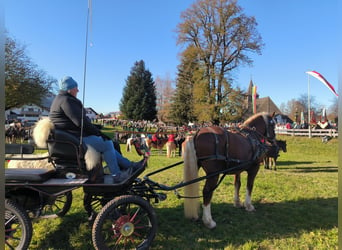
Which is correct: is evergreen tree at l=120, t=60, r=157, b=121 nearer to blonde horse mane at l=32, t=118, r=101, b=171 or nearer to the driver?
the driver

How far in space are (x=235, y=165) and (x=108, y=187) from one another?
2148 millimetres

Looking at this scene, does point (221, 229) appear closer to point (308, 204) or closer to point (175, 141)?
point (308, 204)

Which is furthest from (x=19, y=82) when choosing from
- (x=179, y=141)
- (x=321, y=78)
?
(x=321, y=78)

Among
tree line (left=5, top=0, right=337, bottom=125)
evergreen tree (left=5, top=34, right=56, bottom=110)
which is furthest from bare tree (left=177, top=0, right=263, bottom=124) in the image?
evergreen tree (left=5, top=34, right=56, bottom=110)

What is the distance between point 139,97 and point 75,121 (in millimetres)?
34268

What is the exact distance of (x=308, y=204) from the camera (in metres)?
4.54

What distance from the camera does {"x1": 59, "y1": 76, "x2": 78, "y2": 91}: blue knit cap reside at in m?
2.80

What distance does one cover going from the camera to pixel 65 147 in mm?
2678

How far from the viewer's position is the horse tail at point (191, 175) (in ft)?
11.5

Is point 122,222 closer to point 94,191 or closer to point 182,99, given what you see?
point 94,191

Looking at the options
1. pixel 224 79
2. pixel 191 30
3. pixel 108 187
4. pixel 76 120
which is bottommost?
pixel 108 187

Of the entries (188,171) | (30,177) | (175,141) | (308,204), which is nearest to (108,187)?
(30,177)

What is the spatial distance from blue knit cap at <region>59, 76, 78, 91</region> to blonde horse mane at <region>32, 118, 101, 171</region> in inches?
17.7

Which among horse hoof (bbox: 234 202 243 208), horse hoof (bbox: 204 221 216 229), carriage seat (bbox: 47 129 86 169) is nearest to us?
carriage seat (bbox: 47 129 86 169)
